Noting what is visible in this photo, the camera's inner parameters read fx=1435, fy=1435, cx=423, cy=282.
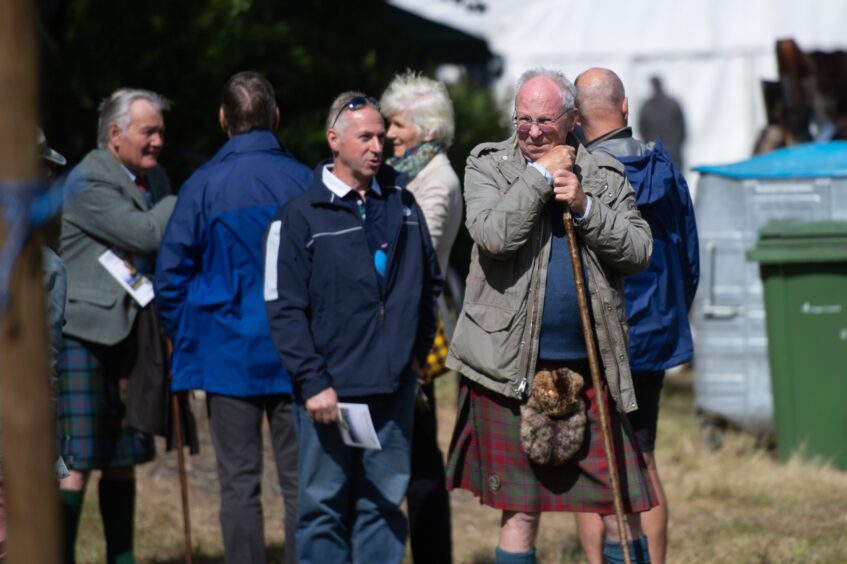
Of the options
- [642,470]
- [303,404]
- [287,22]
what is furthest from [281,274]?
[287,22]

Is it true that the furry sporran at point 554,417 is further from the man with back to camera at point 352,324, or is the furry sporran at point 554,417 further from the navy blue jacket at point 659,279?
the man with back to camera at point 352,324

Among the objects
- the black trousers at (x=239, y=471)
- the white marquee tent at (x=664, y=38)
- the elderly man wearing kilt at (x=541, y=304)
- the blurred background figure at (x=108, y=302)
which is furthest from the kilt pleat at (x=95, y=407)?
the white marquee tent at (x=664, y=38)

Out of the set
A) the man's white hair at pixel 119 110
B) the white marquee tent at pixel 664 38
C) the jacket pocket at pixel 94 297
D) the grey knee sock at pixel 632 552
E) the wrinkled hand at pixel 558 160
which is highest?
the white marquee tent at pixel 664 38

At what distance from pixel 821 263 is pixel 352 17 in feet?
17.2

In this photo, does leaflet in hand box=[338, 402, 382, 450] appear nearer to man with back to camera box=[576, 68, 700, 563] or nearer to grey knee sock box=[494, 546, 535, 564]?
grey knee sock box=[494, 546, 535, 564]

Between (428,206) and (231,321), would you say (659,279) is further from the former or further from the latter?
(231,321)

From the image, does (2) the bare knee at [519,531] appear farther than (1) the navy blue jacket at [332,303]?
No

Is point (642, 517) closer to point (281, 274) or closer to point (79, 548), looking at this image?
point (281, 274)

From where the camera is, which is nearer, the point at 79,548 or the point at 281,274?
the point at 281,274

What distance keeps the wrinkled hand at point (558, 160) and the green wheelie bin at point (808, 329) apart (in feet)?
12.5

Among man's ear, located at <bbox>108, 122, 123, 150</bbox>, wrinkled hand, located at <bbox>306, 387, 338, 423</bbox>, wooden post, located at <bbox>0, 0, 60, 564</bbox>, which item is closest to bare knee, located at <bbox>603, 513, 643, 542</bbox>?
wrinkled hand, located at <bbox>306, 387, 338, 423</bbox>

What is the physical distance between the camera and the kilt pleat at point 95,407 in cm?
533

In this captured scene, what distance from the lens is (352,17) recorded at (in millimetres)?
11773

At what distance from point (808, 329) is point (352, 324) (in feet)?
12.9
